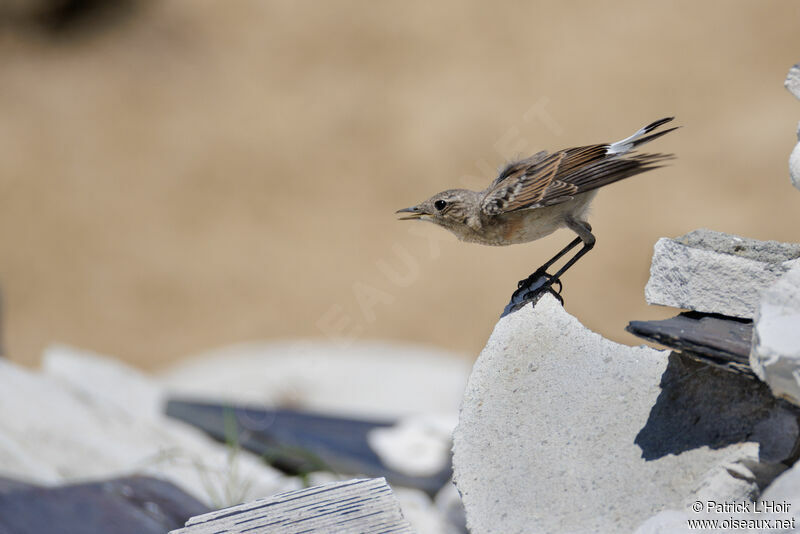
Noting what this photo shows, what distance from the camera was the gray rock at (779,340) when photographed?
8.25ft

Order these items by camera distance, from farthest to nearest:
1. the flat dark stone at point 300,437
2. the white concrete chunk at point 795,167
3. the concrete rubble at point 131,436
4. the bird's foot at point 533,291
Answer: the flat dark stone at point 300,437, the concrete rubble at point 131,436, the bird's foot at point 533,291, the white concrete chunk at point 795,167

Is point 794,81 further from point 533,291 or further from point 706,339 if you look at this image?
point 533,291

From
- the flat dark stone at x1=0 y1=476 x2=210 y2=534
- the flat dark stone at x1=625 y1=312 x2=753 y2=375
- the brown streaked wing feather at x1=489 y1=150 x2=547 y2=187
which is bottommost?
the flat dark stone at x1=625 y1=312 x2=753 y2=375

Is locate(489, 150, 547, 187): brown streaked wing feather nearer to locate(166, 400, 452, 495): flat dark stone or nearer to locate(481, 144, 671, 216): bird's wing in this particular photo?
locate(481, 144, 671, 216): bird's wing

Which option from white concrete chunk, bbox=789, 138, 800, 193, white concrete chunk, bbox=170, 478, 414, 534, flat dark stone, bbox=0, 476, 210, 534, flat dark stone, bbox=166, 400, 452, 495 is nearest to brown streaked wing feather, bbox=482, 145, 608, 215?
white concrete chunk, bbox=789, 138, 800, 193

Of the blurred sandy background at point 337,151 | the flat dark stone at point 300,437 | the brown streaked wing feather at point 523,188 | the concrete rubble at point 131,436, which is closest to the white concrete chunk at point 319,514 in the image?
the brown streaked wing feather at point 523,188

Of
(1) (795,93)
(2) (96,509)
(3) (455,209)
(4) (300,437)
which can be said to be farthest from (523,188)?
(4) (300,437)

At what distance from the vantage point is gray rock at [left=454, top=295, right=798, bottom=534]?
2805 mm

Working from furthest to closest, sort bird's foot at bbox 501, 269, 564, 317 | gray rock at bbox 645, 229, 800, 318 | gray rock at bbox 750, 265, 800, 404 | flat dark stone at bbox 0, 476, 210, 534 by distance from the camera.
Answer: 1. flat dark stone at bbox 0, 476, 210, 534
2. bird's foot at bbox 501, 269, 564, 317
3. gray rock at bbox 645, 229, 800, 318
4. gray rock at bbox 750, 265, 800, 404

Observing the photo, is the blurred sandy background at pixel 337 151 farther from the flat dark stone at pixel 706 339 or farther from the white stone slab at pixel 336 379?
the flat dark stone at pixel 706 339

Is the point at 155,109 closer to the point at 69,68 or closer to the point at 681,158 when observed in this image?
the point at 69,68

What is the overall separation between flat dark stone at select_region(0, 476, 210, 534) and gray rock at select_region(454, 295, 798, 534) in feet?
7.41

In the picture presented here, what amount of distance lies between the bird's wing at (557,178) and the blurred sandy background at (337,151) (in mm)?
8373

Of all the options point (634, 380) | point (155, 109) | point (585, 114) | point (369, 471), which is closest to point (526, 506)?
point (634, 380)
